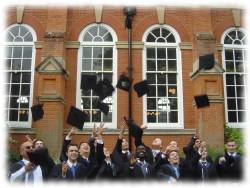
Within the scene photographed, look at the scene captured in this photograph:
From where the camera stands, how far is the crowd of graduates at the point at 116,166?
4.84 metres

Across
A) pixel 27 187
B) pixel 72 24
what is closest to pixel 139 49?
pixel 72 24

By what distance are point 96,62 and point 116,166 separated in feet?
21.7

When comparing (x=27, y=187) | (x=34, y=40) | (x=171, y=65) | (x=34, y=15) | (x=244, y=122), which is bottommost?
(x=27, y=187)

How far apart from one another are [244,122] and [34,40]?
840cm

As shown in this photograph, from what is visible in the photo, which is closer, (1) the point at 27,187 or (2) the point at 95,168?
(1) the point at 27,187

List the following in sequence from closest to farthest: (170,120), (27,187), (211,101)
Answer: (27,187) < (211,101) < (170,120)

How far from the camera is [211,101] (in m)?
10.4

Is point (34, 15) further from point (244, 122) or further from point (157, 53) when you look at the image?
point (244, 122)

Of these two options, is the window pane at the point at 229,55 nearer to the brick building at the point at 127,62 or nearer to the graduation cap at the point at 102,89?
the brick building at the point at 127,62

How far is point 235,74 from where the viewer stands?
11812 millimetres

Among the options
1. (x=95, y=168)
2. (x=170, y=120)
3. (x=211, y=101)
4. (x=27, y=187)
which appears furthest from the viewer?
(x=170, y=120)

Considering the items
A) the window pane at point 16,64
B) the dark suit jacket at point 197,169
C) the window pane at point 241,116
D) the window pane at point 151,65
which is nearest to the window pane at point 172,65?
the window pane at point 151,65

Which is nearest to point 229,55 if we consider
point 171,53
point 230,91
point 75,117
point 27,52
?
point 230,91

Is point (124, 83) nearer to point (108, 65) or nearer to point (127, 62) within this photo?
point (127, 62)
